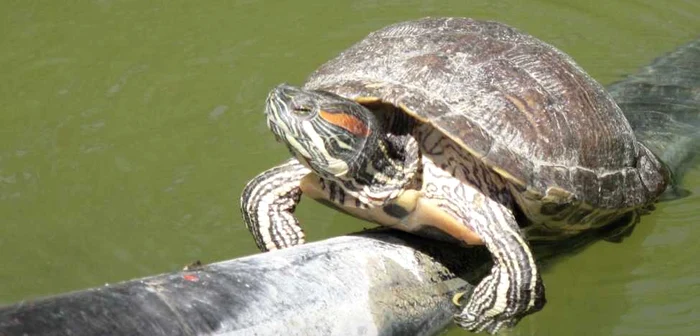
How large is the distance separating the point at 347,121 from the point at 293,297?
997mm

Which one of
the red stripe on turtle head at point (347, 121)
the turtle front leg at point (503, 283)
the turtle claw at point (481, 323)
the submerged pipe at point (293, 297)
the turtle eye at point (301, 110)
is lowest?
the turtle claw at point (481, 323)

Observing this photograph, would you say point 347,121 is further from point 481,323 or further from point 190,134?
point 190,134

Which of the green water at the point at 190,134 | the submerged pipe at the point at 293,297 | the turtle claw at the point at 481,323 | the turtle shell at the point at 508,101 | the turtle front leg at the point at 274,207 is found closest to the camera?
the submerged pipe at the point at 293,297

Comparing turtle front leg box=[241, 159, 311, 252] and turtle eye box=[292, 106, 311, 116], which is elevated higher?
turtle eye box=[292, 106, 311, 116]

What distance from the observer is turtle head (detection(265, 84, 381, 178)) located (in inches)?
147

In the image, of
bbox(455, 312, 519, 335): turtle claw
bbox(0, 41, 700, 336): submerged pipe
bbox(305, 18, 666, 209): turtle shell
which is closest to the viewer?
bbox(0, 41, 700, 336): submerged pipe

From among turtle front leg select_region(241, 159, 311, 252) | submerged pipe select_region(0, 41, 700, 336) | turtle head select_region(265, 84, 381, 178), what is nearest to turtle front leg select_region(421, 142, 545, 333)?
submerged pipe select_region(0, 41, 700, 336)

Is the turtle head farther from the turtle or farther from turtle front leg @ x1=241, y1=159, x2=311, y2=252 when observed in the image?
turtle front leg @ x1=241, y1=159, x2=311, y2=252

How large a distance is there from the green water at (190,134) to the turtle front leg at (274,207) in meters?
0.60

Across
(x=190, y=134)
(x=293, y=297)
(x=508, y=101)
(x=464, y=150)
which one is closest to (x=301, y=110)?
(x=464, y=150)

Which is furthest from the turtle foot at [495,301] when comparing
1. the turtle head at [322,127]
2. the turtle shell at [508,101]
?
the turtle head at [322,127]

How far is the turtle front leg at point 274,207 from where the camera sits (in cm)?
414

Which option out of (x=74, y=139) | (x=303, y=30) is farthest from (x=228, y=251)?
(x=303, y=30)

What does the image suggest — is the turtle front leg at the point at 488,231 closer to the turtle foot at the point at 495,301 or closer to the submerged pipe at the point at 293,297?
the turtle foot at the point at 495,301
